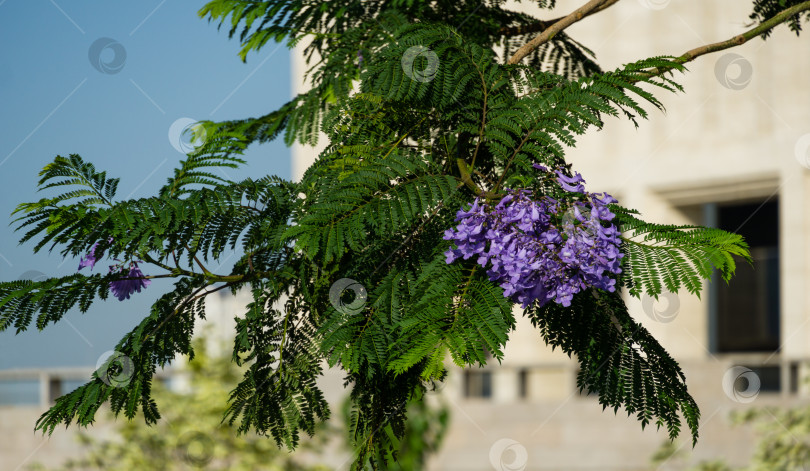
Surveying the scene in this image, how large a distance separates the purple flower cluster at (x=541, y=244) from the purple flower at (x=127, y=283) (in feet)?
3.69

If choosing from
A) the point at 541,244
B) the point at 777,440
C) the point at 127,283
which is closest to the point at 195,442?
the point at 777,440

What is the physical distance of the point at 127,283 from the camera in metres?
3.13

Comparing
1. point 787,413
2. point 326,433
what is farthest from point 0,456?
point 787,413

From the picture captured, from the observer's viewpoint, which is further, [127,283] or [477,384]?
[477,384]

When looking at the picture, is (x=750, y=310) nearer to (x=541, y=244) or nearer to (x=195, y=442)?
(x=195, y=442)

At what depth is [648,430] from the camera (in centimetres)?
1418

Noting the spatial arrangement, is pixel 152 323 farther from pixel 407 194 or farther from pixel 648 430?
pixel 648 430

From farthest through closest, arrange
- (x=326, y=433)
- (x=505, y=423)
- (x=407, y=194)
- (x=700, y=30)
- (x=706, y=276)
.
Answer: (x=700, y=30) → (x=505, y=423) → (x=326, y=433) → (x=407, y=194) → (x=706, y=276)

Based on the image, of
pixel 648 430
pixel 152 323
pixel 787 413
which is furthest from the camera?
pixel 648 430

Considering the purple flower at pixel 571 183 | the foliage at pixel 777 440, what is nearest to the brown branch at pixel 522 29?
the purple flower at pixel 571 183

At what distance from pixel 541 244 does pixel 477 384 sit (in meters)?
17.2

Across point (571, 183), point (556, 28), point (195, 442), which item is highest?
point (556, 28)

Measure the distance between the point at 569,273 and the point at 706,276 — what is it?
0.35 metres

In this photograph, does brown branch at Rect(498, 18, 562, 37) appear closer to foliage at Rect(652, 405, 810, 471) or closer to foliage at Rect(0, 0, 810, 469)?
foliage at Rect(0, 0, 810, 469)
